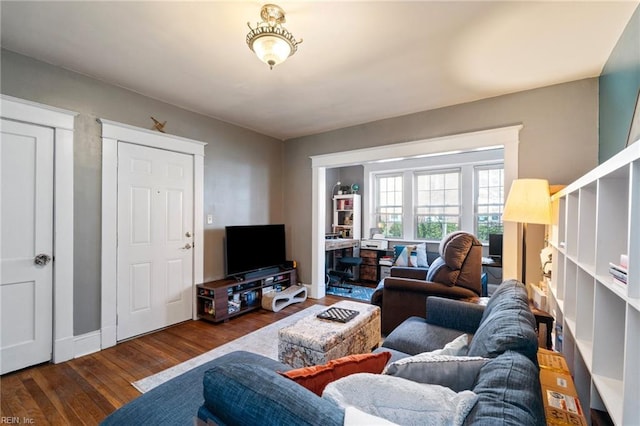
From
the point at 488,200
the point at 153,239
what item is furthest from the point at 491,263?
the point at 153,239

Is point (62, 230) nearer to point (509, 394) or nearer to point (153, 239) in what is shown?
point (153, 239)

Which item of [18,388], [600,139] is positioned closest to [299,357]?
[18,388]

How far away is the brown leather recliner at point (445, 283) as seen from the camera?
2.72m

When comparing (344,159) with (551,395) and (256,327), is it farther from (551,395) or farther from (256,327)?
(551,395)

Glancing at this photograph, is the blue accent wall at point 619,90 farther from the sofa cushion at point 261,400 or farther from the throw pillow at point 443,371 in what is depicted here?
the sofa cushion at point 261,400

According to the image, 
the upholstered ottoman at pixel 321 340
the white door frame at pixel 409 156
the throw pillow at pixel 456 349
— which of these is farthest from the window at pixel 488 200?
the throw pillow at pixel 456 349

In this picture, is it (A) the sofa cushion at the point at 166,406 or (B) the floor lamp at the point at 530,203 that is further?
(B) the floor lamp at the point at 530,203

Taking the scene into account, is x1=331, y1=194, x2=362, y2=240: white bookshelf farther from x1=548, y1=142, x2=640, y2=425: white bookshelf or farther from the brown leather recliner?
x1=548, y1=142, x2=640, y2=425: white bookshelf

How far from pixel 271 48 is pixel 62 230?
7.95 feet

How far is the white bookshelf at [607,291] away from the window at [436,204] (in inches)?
154

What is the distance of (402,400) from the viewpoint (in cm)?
80

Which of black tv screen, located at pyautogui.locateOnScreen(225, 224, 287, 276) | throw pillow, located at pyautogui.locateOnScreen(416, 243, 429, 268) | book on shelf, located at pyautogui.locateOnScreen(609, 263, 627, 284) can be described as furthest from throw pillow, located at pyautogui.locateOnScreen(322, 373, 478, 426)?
throw pillow, located at pyautogui.locateOnScreen(416, 243, 429, 268)

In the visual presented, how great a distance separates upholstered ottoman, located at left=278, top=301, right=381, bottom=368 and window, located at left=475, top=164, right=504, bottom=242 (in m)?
3.94

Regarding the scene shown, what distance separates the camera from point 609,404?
1.01 m
